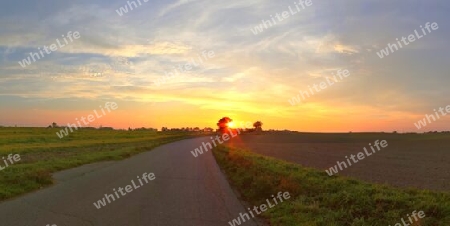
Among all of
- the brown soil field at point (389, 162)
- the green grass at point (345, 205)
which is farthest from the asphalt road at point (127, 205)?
the brown soil field at point (389, 162)

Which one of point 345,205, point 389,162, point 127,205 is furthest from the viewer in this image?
point 389,162

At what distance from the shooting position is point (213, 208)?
11.7 metres

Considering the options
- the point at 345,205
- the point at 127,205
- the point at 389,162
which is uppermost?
the point at 127,205

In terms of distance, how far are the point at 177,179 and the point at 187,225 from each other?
9131 mm

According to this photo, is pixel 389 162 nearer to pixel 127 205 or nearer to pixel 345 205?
pixel 345 205

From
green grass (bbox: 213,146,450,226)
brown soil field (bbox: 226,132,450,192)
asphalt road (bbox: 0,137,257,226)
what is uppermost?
asphalt road (bbox: 0,137,257,226)

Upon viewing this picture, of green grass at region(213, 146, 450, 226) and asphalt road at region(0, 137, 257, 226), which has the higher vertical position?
asphalt road at region(0, 137, 257, 226)

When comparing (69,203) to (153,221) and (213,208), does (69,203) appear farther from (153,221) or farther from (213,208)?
(213,208)

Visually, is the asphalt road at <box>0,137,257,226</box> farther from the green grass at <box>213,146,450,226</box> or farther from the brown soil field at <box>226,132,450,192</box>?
the brown soil field at <box>226,132,450,192</box>

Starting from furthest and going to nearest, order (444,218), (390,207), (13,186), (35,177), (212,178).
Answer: (212,178) → (35,177) → (13,186) → (390,207) → (444,218)

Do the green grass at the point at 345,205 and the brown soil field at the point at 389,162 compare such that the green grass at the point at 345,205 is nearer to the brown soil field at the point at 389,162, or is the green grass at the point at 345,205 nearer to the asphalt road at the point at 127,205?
the asphalt road at the point at 127,205

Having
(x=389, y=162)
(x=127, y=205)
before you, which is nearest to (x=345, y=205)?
(x=127, y=205)

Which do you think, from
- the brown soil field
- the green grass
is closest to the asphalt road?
the green grass

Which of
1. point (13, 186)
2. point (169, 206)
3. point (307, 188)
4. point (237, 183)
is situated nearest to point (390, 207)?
point (307, 188)
